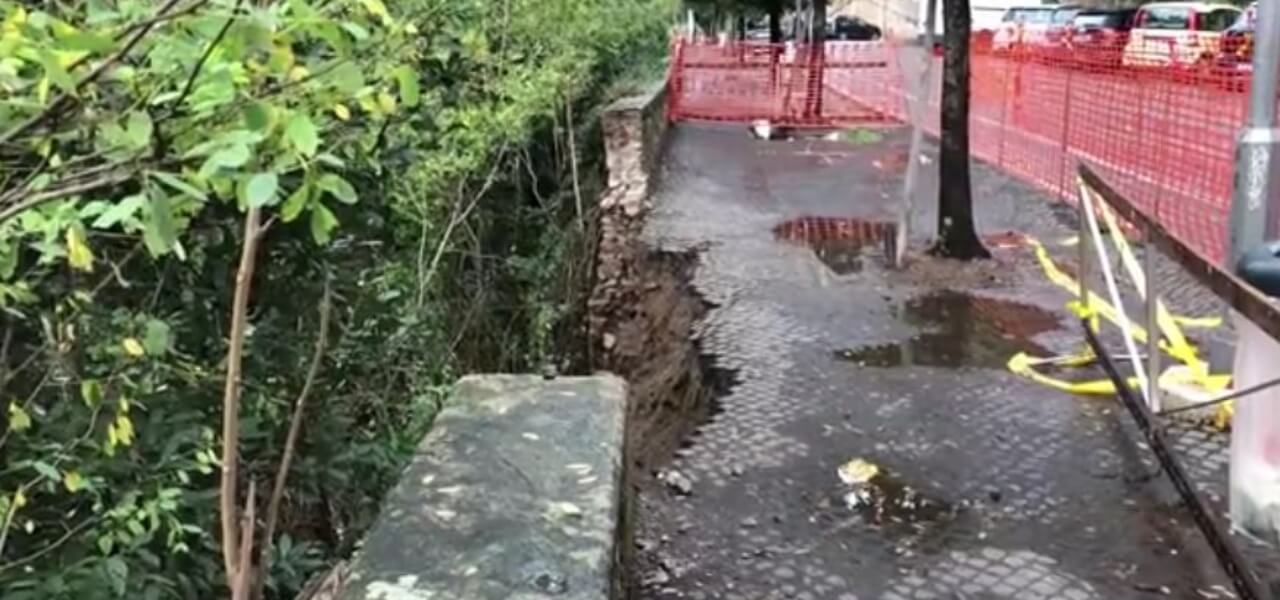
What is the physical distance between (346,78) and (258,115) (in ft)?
0.56

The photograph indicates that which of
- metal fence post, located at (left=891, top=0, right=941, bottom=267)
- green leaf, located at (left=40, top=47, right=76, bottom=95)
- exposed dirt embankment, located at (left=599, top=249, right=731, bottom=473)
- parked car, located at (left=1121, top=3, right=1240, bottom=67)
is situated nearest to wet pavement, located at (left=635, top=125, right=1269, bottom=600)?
exposed dirt embankment, located at (left=599, top=249, right=731, bottom=473)

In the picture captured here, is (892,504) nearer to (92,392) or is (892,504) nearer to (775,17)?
(92,392)

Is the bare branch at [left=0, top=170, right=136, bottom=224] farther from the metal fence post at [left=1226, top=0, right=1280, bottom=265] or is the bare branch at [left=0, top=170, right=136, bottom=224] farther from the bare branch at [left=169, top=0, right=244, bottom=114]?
the metal fence post at [left=1226, top=0, right=1280, bottom=265]

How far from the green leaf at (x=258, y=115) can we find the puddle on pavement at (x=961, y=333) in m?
5.13

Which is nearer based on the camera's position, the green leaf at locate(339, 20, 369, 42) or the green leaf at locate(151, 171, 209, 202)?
the green leaf at locate(151, 171, 209, 202)

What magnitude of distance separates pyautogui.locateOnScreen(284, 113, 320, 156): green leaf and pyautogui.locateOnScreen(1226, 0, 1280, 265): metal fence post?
5.03m

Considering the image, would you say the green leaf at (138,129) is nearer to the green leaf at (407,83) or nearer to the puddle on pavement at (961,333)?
the green leaf at (407,83)

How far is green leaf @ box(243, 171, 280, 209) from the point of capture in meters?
1.57

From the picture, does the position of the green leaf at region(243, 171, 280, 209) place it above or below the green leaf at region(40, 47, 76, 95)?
below

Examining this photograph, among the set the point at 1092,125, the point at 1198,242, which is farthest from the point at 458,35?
the point at 1092,125

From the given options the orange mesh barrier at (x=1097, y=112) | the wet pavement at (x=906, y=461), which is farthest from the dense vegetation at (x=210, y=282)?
the orange mesh barrier at (x=1097, y=112)

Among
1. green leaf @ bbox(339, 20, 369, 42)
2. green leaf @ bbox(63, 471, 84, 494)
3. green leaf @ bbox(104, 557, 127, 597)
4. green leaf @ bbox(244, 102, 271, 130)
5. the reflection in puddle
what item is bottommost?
the reflection in puddle

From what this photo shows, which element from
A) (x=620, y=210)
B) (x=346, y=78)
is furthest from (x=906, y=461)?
(x=620, y=210)

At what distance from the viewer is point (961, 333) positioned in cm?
724
